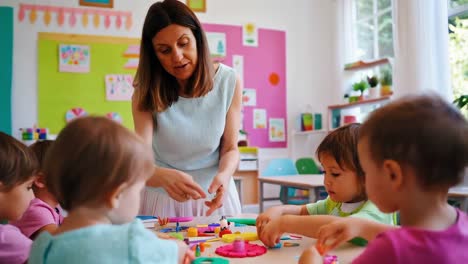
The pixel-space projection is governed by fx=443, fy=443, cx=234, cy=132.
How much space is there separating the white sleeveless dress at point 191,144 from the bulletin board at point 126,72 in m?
2.84

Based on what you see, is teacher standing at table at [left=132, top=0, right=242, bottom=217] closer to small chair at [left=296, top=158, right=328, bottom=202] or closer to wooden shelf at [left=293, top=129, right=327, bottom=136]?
small chair at [left=296, top=158, right=328, bottom=202]

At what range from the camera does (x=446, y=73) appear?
3.99m

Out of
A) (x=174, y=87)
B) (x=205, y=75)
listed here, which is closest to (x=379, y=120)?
(x=205, y=75)

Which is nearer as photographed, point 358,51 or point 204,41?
point 204,41

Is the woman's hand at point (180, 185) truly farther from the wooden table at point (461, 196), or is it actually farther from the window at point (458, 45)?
the window at point (458, 45)

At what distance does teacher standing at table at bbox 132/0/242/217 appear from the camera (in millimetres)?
1500

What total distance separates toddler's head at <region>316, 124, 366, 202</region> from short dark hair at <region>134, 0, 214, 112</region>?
53 centimetres

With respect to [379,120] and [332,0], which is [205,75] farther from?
[332,0]

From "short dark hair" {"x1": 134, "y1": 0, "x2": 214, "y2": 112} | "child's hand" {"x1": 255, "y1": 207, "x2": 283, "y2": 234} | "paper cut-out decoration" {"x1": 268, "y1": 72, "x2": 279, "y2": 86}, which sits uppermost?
"paper cut-out decoration" {"x1": 268, "y1": 72, "x2": 279, "y2": 86}

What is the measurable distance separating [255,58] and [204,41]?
3.94 meters

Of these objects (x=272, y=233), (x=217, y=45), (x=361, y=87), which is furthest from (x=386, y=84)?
(x=272, y=233)

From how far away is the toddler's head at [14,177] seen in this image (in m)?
1.12

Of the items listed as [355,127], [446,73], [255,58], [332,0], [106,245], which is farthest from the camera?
[332,0]

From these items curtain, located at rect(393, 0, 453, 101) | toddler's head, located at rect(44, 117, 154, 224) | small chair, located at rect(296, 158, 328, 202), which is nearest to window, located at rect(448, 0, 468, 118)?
curtain, located at rect(393, 0, 453, 101)
